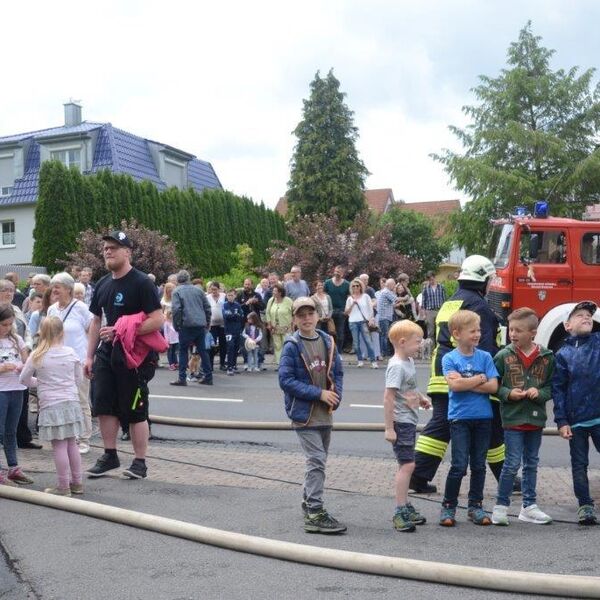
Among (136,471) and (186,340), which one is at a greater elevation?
(186,340)

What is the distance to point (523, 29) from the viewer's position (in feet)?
131

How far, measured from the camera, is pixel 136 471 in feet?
26.5

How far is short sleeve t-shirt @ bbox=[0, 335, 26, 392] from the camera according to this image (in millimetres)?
7957

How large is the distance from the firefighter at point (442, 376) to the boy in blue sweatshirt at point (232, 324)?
9997 mm

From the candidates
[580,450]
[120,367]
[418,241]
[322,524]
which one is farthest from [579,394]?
[418,241]

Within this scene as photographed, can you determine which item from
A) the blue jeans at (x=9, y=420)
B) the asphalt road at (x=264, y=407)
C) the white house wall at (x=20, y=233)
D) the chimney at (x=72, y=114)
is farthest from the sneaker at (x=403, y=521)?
the chimney at (x=72, y=114)

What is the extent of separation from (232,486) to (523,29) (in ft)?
118

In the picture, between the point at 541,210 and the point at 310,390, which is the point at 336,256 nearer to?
the point at 541,210

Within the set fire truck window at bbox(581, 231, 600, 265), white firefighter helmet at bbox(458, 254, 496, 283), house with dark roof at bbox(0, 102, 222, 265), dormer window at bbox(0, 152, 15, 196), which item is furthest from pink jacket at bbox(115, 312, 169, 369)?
dormer window at bbox(0, 152, 15, 196)

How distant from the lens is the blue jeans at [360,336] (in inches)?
719

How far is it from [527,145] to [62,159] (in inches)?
860

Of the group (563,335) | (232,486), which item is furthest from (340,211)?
(232,486)

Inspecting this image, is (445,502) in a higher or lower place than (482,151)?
lower

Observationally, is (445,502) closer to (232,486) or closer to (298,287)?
(232,486)
